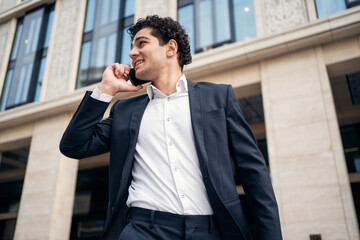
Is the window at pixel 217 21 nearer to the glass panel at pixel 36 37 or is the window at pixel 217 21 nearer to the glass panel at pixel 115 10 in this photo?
the glass panel at pixel 115 10

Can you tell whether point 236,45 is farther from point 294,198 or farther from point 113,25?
point 113,25

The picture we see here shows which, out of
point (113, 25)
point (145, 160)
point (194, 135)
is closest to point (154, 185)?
point (145, 160)

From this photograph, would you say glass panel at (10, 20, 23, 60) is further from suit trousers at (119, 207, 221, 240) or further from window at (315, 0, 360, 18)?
suit trousers at (119, 207, 221, 240)

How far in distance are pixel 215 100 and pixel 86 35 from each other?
11884 millimetres

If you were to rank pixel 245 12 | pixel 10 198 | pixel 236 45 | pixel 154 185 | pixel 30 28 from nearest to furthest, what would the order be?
1. pixel 154 185
2. pixel 236 45
3. pixel 245 12
4. pixel 30 28
5. pixel 10 198

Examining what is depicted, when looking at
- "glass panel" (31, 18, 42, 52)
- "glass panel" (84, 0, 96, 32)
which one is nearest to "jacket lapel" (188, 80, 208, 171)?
"glass panel" (84, 0, 96, 32)

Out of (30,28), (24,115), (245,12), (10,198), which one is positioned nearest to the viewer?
(245,12)

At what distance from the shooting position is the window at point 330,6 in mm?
8383

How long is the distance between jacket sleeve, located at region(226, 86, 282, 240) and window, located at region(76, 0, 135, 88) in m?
9.97

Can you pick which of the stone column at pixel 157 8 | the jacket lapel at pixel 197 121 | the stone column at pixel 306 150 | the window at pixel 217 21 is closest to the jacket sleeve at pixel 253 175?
the jacket lapel at pixel 197 121

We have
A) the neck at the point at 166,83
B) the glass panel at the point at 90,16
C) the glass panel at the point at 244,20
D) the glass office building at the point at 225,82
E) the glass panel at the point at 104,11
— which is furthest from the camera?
the glass panel at the point at 90,16

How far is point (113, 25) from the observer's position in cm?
1223

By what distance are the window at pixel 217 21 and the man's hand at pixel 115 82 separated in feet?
24.9

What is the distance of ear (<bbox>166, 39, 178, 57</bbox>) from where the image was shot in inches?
96.7
